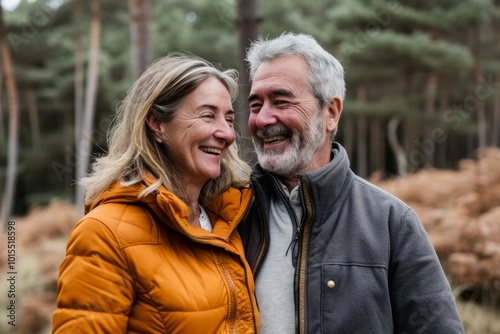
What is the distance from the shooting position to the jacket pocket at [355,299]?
226 cm

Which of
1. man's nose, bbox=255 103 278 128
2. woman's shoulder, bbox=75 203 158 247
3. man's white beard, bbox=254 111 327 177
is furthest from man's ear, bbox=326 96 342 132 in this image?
woman's shoulder, bbox=75 203 158 247

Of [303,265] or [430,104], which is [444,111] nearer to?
[430,104]

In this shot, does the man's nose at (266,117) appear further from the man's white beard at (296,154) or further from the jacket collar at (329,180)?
the jacket collar at (329,180)

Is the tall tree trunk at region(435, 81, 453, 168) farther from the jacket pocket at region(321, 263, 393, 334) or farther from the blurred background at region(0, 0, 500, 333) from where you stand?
the jacket pocket at region(321, 263, 393, 334)

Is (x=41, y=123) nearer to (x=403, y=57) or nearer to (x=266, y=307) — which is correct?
(x=403, y=57)

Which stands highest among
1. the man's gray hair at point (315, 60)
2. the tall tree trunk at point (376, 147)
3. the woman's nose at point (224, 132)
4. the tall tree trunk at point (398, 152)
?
the man's gray hair at point (315, 60)

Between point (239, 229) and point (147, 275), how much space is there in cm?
73

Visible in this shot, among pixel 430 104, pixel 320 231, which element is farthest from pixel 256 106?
pixel 430 104

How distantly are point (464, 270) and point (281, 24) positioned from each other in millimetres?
18949

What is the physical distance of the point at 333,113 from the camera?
287cm

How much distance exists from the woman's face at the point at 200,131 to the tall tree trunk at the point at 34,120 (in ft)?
102

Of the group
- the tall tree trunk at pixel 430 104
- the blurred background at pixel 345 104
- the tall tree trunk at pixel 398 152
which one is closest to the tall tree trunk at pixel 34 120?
the blurred background at pixel 345 104

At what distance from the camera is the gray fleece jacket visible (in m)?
2.27

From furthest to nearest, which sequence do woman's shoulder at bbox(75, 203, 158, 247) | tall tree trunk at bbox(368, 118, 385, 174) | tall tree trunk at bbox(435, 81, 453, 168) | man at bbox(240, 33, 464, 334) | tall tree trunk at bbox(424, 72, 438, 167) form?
tall tree trunk at bbox(368, 118, 385, 174) < tall tree trunk at bbox(435, 81, 453, 168) < tall tree trunk at bbox(424, 72, 438, 167) < man at bbox(240, 33, 464, 334) < woman's shoulder at bbox(75, 203, 158, 247)
